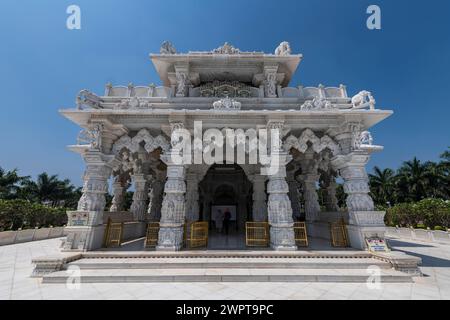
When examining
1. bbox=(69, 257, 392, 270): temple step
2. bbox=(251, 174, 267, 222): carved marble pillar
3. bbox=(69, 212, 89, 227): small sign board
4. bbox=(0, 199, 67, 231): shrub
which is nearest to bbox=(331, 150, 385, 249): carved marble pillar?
bbox=(69, 257, 392, 270): temple step

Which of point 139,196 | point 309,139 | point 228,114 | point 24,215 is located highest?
point 228,114

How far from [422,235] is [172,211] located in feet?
56.4

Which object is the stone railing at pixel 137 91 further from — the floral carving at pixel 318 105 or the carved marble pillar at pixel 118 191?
the floral carving at pixel 318 105

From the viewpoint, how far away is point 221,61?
32.2ft

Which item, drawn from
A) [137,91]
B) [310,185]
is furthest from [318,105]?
[137,91]

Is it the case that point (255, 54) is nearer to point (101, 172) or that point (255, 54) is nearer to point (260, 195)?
point (260, 195)

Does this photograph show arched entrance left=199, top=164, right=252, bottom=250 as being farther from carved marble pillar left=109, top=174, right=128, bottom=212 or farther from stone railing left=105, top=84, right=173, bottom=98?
stone railing left=105, top=84, right=173, bottom=98

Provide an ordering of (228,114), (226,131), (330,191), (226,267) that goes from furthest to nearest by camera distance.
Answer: (330,191), (226,131), (228,114), (226,267)

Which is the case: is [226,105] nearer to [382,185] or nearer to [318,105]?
[318,105]

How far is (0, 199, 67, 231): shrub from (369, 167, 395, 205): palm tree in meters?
45.1

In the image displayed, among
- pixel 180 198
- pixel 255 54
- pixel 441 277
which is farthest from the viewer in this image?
pixel 255 54

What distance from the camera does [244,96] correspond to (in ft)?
32.6
